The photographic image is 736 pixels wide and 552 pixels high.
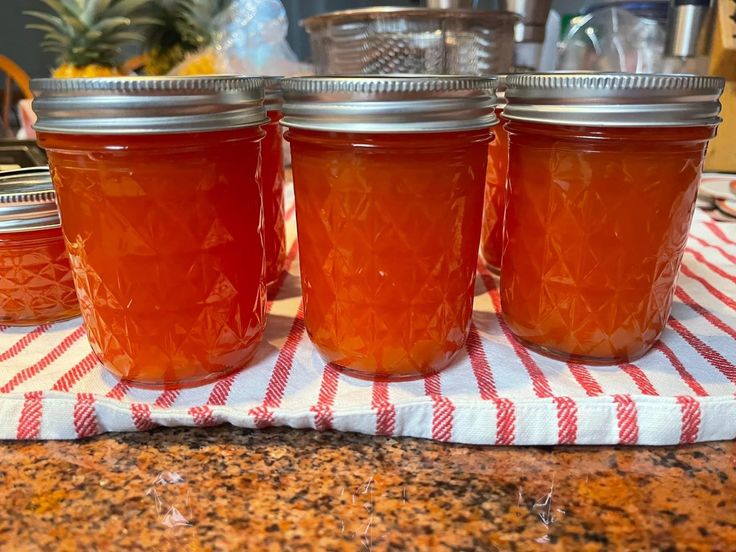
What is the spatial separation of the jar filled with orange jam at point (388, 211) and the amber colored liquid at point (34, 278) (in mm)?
293

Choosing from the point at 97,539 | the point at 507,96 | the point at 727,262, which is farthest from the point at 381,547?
the point at 727,262

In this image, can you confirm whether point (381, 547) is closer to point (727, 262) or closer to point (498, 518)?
point (498, 518)

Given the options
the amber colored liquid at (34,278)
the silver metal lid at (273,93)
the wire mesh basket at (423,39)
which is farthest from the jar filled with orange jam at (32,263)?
the wire mesh basket at (423,39)

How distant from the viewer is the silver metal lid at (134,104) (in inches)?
18.3

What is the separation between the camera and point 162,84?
0.47 meters

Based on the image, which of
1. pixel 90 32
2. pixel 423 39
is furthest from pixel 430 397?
pixel 90 32

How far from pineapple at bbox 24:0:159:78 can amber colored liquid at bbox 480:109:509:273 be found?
1226mm

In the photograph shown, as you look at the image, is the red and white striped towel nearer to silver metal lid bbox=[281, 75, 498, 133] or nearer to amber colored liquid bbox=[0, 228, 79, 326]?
amber colored liquid bbox=[0, 228, 79, 326]

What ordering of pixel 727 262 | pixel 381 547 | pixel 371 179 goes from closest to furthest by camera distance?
pixel 381 547 → pixel 371 179 → pixel 727 262

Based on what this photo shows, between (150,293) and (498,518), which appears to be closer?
(498,518)

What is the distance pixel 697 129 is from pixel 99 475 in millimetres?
573

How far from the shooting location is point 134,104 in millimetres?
465

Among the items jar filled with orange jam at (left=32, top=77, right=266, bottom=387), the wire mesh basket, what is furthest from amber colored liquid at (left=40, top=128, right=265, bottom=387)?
the wire mesh basket

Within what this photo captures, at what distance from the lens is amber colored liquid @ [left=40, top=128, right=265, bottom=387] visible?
19.6 inches
